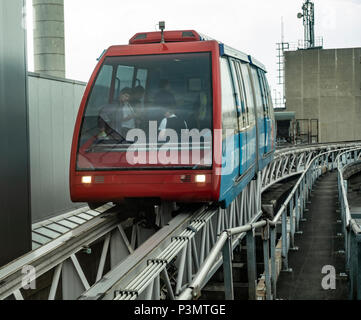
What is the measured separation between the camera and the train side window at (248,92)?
37.7 feet

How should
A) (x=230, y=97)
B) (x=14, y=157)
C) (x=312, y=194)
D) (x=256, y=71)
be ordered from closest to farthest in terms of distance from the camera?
(x=230, y=97), (x=14, y=157), (x=256, y=71), (x=312, y=194)

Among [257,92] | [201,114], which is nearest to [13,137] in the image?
[201,114]

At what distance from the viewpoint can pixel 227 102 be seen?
30.0ft

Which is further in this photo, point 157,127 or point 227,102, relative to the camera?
point 227,102

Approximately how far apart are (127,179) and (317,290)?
8.96 feet

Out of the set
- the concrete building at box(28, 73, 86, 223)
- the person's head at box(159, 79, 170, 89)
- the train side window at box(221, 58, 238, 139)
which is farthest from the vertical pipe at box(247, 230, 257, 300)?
the concrete building at box(28, 73, 86, 223)

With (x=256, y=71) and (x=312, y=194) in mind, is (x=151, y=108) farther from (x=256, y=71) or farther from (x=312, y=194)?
(x=312, y=194)

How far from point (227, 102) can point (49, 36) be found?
2138 centimetres

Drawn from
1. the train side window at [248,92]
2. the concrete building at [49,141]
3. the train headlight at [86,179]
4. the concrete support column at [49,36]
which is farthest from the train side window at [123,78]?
the concrete support column at [49,36]

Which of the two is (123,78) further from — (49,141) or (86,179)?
(49,141)

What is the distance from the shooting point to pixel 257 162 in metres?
13.0

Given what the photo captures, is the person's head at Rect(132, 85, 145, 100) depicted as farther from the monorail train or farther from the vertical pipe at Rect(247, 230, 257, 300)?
the vertical pipe at Rect(247, 230, 257, 300)

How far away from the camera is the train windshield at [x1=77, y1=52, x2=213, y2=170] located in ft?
27.7
